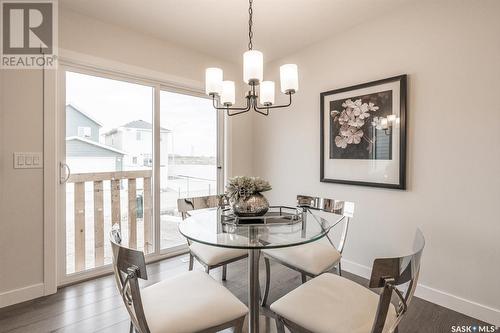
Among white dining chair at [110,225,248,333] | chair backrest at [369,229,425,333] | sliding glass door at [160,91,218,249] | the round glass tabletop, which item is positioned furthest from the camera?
sliding glass door at [160,91,218,249]

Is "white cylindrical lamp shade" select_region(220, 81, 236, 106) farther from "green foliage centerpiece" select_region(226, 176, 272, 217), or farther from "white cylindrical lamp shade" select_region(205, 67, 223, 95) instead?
"green foliage centerpiece" select_region(226, 176, 272, 217)

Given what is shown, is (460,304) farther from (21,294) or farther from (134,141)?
(21,294)

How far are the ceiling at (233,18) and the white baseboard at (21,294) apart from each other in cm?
239

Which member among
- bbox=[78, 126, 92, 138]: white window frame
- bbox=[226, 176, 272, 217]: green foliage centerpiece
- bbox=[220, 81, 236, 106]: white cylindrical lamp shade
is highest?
bbox=[220, 81, 236, 106]: white cylindrical lamp shade

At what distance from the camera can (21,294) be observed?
2068 millimetres

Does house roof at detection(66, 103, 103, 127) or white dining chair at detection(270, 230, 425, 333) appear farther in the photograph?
house roof at detection(66, 103, 103, 127)

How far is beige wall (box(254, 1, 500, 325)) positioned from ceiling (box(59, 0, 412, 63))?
10.7 inches

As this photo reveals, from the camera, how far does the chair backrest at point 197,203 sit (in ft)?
7.53

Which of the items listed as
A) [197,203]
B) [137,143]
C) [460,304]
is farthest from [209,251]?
[460,304]

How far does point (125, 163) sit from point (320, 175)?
2.12 metres

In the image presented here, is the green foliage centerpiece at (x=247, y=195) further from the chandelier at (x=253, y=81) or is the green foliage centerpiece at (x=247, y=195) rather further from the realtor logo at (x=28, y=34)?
the realtor logo at (x=28, y=34)

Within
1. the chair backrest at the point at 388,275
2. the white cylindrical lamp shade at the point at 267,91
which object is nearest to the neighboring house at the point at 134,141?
the white cylindrical lamp shade at the point at 267,91

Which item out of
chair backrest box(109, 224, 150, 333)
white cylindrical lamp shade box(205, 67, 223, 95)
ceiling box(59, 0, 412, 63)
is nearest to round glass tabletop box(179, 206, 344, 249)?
chair backrest box(109, 224, 150, 333)

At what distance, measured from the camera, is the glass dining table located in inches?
54.6
